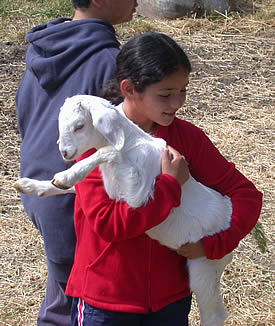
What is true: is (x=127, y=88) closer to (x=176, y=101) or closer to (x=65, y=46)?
(x=176, y=101)

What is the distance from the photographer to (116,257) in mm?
1969

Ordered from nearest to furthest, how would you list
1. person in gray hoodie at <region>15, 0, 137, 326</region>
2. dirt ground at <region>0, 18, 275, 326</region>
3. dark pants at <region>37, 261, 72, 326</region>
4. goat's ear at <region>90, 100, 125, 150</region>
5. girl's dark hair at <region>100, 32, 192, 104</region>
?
goat's ear at <region>90, 100, 125, 150</region> → girl's dark hair at <region>100, 32, 192, 104</region> → person in gray hoodie at <region>15, 0, 137, 326</region> → dark pants at <region>37, 261, 72, 326</region> → dirt ground at <region>0, 18, 275, 326</region>

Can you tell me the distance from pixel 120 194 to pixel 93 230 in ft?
0.59

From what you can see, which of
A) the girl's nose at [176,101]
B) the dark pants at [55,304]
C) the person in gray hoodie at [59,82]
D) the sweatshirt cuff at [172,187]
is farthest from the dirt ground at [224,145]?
the girl's nose at [176,101]

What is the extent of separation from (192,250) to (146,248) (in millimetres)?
154

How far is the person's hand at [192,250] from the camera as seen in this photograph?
6.38 feet

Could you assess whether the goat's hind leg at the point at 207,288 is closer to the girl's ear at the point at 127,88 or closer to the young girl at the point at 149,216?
the young girl at the point at 149,216

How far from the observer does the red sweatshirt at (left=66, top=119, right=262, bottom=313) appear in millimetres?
1943

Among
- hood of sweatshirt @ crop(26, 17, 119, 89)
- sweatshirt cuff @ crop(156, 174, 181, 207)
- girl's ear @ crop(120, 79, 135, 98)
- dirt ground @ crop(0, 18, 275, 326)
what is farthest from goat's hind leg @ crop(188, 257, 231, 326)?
dirt ground @ crop(0, 18, 275, 326)

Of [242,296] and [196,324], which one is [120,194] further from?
[242,296]

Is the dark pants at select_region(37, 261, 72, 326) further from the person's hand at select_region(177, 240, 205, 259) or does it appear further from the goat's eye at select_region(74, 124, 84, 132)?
the goat's eye at select_region(74, 124, 84, 132)

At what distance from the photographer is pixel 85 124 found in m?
1.77

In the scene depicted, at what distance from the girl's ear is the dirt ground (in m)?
1.56

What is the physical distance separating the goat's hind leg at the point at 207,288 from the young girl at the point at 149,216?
0.05 m
